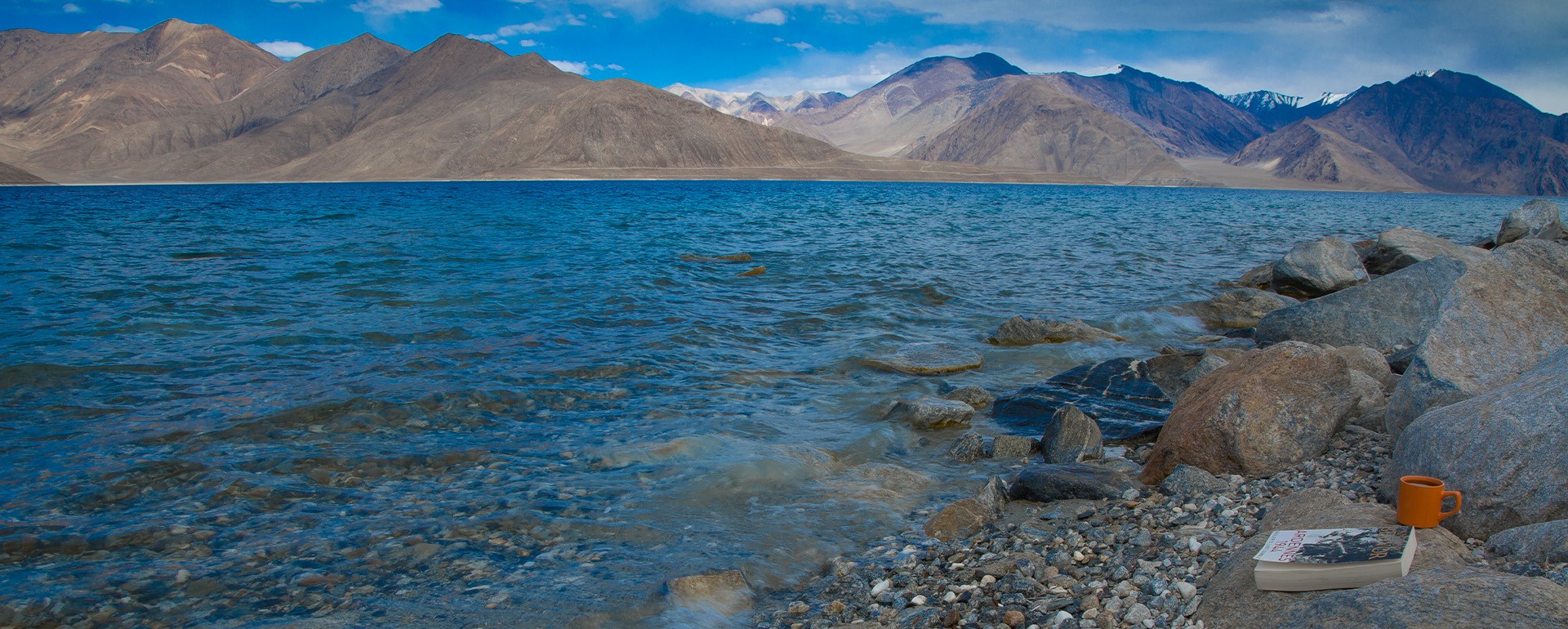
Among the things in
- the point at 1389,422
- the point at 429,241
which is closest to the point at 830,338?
the point at 1389,422

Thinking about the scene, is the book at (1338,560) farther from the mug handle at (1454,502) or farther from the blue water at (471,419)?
the blue water at (471,419)

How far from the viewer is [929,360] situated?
1275 cm

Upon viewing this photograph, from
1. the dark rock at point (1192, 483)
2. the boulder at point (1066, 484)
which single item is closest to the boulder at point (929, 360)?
the boulder at point (1066, 484)

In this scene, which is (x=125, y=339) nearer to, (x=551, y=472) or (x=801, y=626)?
(x=551, y=472)

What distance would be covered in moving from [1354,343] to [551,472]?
443 inches

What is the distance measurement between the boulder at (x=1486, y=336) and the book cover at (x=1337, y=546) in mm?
3154

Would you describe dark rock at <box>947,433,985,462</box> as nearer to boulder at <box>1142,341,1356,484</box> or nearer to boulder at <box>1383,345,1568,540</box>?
boulder at <box>1142,341,1356,484</box>

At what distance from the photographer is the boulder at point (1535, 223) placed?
21.1 m

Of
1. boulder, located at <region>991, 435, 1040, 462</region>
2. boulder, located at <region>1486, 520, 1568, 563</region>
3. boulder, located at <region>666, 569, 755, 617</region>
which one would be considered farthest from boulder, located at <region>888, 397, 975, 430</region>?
boulder, located at <region>1486, 520, 1568, 563</region>

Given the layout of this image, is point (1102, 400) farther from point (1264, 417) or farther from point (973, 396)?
point (1264, 417)

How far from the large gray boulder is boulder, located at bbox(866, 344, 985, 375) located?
24.6ft

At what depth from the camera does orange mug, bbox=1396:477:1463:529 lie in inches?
181

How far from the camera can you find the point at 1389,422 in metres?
7.36

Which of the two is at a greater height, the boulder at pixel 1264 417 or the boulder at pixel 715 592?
the boulder at pixel 1264 417
